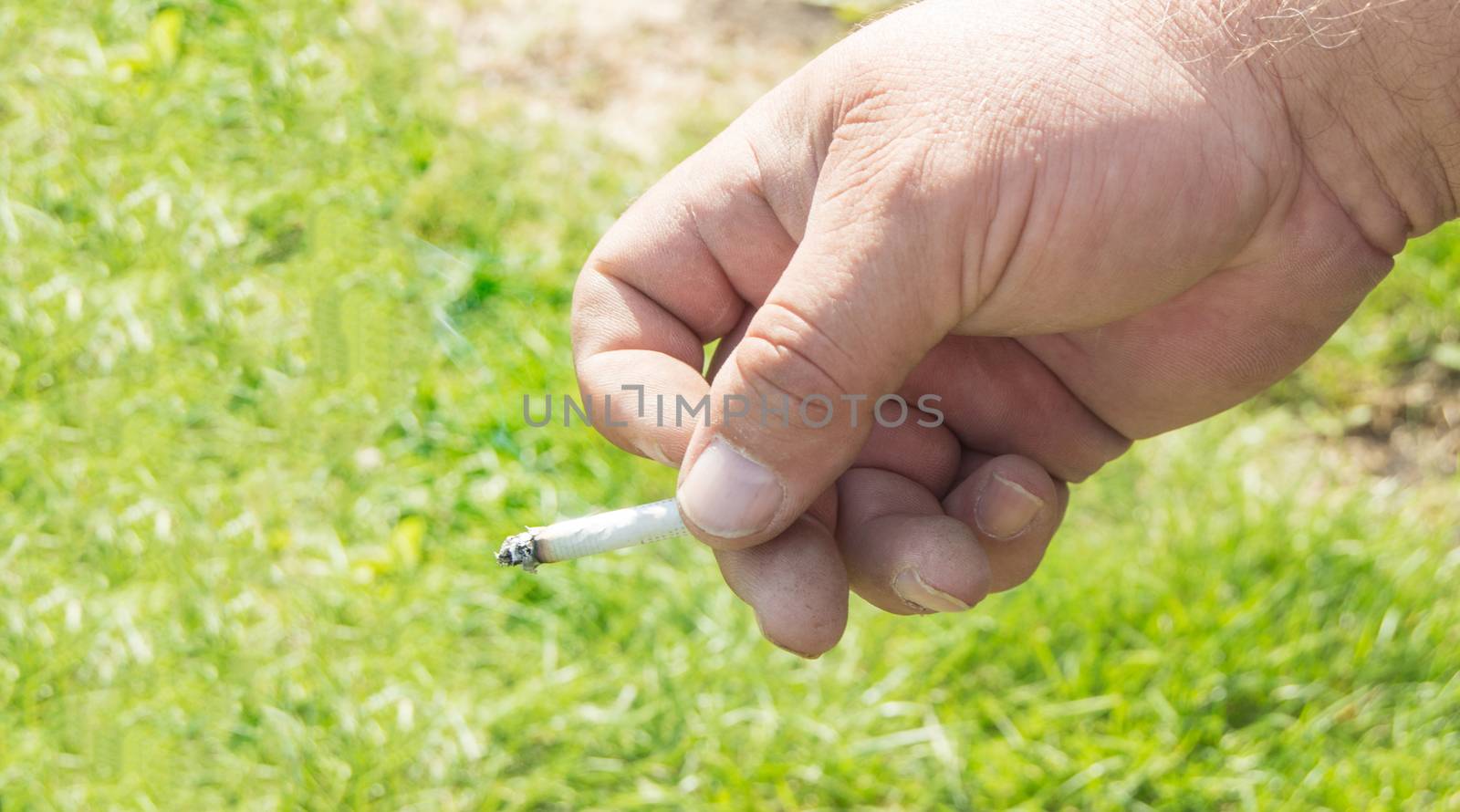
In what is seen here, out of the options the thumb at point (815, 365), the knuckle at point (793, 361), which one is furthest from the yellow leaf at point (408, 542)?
the knuckle at point (793, 361)

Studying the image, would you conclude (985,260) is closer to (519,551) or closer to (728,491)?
(728,491)

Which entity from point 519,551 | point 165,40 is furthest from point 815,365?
point 165,40

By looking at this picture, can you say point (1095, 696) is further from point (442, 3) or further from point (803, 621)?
point (442, 3)

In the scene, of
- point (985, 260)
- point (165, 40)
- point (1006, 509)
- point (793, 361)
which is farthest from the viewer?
point (165, 40)

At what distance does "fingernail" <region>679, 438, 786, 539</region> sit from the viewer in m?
1.49

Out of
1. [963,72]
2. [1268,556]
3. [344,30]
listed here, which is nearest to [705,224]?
[963,72]

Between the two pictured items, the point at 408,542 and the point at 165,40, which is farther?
the point at 165,40

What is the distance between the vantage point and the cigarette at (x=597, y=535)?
5.22 ft

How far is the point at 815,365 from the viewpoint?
143 centimetres

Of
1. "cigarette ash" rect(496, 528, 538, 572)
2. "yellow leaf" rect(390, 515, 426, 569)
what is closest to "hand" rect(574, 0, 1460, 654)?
"cigarette ash" rect(496, 528, 538, 572)

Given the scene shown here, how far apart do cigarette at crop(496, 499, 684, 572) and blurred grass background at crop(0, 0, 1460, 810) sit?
89 centimetres

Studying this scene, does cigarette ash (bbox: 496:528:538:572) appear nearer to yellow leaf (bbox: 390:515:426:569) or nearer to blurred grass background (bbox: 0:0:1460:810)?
blurred grass background (bbox: 0:0:1460:810)

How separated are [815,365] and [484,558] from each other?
1.60m

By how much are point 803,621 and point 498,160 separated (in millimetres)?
2532
